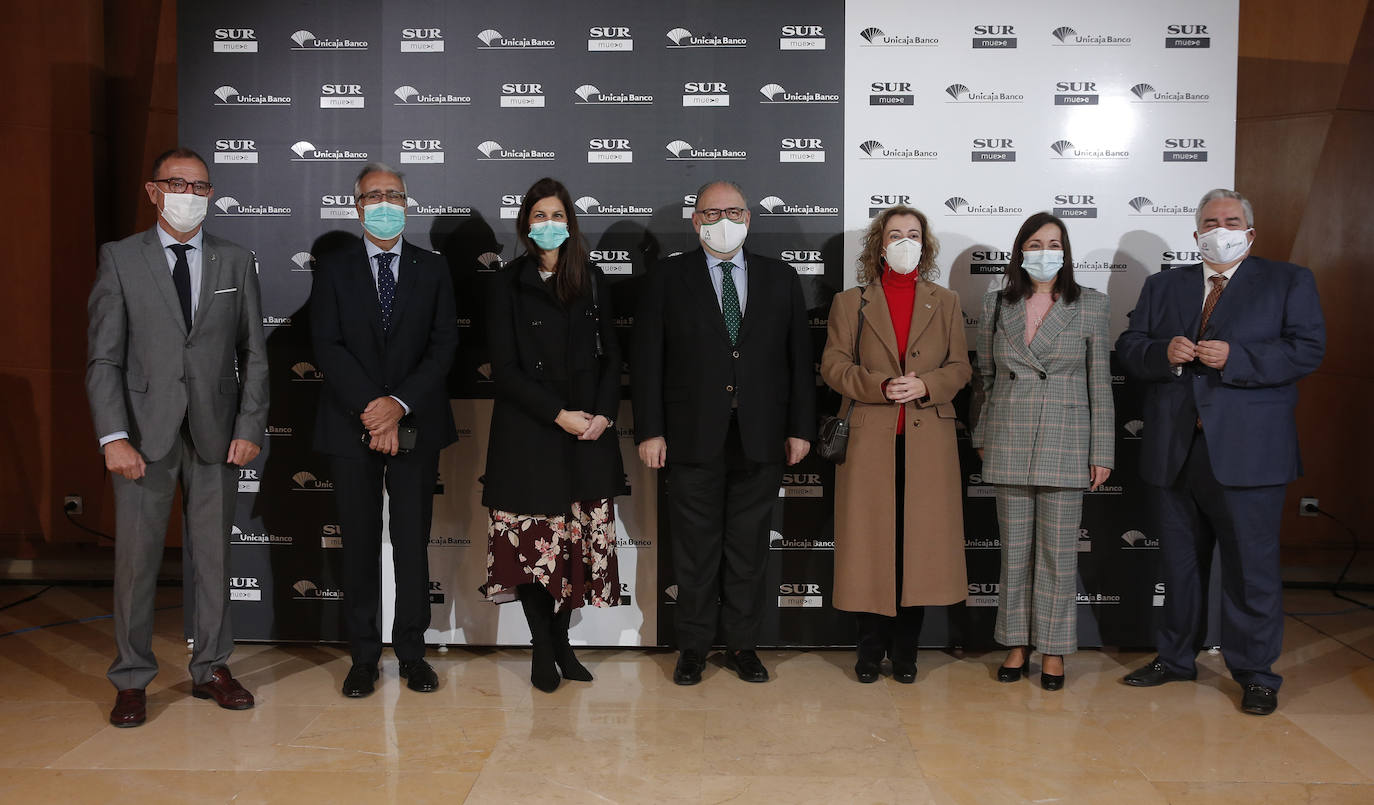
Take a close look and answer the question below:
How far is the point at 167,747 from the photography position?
10.8 ft

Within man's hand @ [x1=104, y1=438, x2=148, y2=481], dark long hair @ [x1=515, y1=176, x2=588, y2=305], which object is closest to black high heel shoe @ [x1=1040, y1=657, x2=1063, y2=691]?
dark long hair @ [x1=515, y1=176, x2=588, y2=305]

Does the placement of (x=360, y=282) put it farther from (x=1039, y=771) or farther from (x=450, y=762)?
(x=1039, y=771)

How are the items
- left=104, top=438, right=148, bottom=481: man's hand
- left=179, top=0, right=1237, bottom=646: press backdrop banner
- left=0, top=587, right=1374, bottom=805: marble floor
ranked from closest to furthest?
left=0, top=587, right=1374, bottom=805: marble floor, left=104, top=438, right=148, bottom=481: man's hand, left=179, top=0, right=1237, bottom=646: press backdrop banner

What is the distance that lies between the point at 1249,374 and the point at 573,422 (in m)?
2.53

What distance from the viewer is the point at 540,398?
3.66 metres

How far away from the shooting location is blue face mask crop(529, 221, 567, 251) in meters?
3.71

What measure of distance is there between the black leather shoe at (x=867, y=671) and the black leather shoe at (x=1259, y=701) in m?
1.36

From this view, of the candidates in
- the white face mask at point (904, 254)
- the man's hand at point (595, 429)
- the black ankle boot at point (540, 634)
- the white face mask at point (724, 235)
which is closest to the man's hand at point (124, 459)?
the black ankle boot at point (540, 634)

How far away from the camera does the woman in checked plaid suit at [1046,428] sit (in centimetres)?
377

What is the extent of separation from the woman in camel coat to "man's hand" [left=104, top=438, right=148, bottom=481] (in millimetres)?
2603

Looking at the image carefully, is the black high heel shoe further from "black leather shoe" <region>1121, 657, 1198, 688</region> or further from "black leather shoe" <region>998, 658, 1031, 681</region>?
"black leather shoe" <region>1121, 657, 1198, 688</region>

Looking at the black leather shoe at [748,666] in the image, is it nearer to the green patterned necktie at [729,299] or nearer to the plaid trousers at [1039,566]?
the plaid trousers at [1039,566]

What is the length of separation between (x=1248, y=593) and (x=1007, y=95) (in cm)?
234

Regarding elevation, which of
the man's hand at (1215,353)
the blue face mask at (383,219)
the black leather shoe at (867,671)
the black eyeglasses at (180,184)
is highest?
the black eyeglasses at (180,184)
